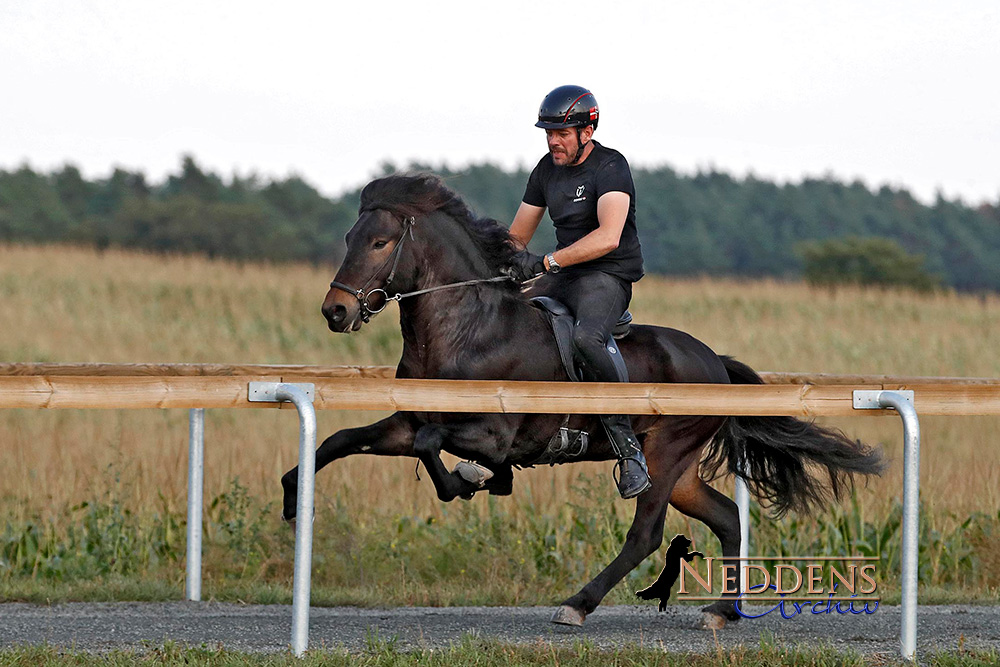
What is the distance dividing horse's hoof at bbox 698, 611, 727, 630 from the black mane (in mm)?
2130

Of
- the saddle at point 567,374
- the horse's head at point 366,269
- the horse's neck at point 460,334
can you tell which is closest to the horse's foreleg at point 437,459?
the horse's neck at point 460,334

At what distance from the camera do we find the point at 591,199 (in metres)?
6.59

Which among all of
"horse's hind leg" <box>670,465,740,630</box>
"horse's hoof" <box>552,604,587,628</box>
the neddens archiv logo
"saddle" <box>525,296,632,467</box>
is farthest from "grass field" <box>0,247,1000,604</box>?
"saddle" <box>525,296,632,467</box>

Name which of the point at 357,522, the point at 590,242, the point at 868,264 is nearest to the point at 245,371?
the point at 357,522

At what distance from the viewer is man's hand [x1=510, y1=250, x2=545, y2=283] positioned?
6.52 m

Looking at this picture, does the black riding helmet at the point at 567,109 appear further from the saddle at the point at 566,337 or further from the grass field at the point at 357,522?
the grass field at the point at 357,522

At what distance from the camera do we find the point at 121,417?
13.6 m

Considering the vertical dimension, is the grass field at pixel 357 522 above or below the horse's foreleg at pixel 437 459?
below

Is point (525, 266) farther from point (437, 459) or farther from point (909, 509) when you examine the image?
point (909, 509)

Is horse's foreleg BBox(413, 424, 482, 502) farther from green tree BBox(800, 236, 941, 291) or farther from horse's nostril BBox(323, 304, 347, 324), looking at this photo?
green tree BBox(800, 236, 941, 291)

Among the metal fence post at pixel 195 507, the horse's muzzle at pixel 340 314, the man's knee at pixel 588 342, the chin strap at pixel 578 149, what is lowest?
the metal fence post at pixel 195 507

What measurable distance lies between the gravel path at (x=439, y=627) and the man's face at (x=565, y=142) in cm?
239

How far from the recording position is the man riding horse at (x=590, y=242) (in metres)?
6.41

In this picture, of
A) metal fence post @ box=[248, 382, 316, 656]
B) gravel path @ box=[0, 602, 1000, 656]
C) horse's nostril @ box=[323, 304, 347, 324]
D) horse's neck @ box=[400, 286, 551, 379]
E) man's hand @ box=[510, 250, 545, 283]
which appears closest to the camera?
metal fence post @ box=[248, 382, 316, 656]
